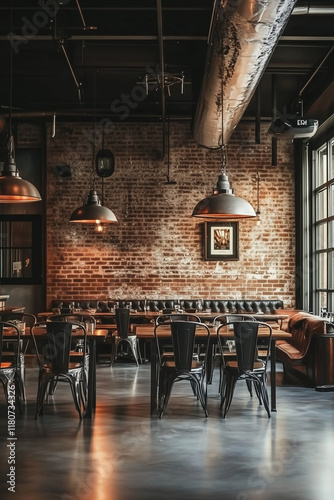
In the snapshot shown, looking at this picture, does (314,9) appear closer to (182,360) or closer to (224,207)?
(224,207)

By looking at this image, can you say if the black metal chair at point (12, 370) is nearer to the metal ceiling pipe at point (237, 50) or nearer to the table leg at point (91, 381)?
the table leg at point (91, 381)

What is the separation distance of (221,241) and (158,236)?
3.65 ft

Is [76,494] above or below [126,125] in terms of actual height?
below

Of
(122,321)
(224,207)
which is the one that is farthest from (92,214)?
(224,207)

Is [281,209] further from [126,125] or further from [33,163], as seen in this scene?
[33,163]

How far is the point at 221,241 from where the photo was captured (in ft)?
36.9

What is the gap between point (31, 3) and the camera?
6996 millimetres

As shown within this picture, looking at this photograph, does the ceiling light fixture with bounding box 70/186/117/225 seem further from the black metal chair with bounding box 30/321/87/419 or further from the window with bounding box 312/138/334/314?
the window with bounding box 312/138/334/314

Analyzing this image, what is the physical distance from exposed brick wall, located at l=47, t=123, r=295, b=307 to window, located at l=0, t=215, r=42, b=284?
12.0 inches

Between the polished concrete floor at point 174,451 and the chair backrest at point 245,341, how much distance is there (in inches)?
19.8

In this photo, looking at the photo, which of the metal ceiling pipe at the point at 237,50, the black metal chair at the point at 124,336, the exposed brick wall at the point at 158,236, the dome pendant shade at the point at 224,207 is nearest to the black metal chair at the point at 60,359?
the dome pendant shade at the point at 224,207

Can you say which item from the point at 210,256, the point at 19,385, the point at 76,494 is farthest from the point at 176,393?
the point at 210,256

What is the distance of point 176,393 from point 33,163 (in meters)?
5.81

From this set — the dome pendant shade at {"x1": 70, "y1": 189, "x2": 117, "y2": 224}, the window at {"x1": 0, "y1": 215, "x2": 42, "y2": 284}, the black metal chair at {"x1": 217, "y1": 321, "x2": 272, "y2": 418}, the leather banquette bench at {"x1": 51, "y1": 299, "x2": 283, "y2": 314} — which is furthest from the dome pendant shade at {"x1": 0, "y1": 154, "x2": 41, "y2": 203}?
the window at {"x1": 0, "y1": 215, "x2": 42, "y2": 284}
